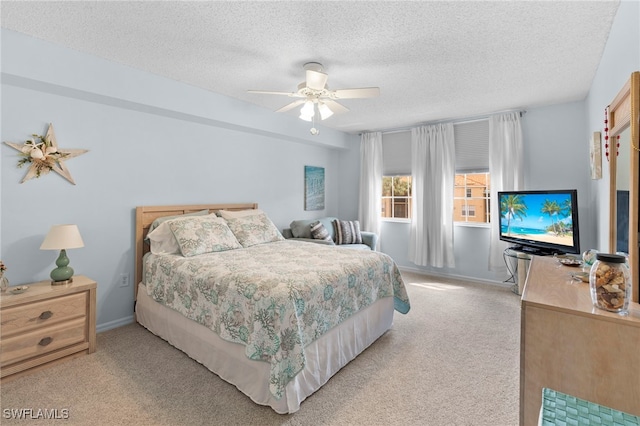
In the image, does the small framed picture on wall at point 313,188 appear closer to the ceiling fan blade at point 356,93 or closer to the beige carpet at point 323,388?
the ceiling fan blade at point 356,93

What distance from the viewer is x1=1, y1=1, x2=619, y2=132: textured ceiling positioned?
194 centimetres

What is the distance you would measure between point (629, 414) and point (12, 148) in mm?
4034

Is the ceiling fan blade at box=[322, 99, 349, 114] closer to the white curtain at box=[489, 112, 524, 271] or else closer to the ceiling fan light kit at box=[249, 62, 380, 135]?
the ceiling fan light kit at box=[249, 62, 380, 135]

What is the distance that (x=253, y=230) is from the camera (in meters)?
3.51

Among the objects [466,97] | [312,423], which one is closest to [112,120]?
[312,423]

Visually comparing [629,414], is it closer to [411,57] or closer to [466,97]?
[411,57]

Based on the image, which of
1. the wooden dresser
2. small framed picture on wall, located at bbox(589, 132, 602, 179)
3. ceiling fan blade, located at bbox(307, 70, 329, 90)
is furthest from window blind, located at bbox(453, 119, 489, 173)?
the wooden dresser

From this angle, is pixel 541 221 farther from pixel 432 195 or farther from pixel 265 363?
pixel 265 363

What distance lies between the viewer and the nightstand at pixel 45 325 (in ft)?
6.85

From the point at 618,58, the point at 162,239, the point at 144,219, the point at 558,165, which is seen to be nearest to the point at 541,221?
the point at 558,165

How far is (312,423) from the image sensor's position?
5.67 ft

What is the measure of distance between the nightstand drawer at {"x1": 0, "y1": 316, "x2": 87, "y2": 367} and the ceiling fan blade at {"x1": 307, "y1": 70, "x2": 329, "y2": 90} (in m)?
2.69

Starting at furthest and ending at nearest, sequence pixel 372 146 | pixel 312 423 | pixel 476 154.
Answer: pixel 372 146
pixel 476 154
pixel 312 423

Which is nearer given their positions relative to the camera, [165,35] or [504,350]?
[165,35]
